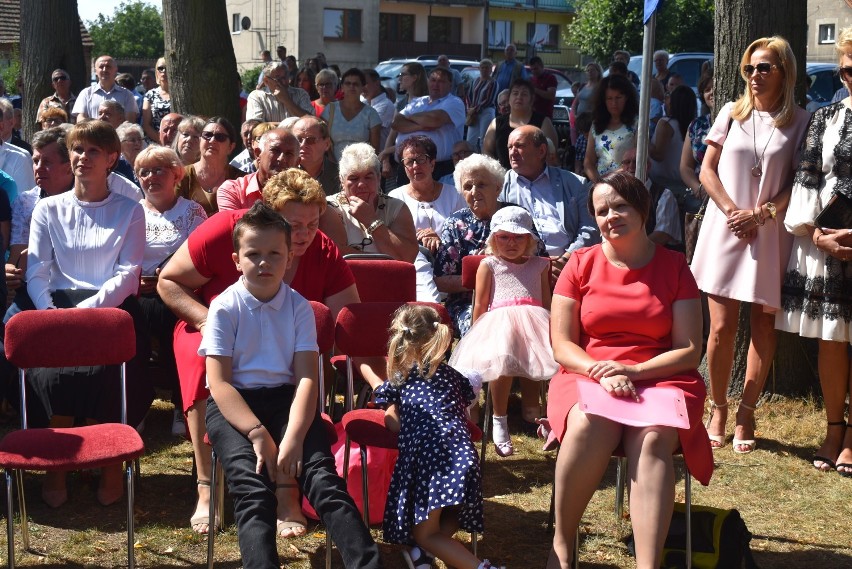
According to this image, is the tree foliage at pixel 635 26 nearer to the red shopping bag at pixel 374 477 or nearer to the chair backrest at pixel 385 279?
the chair backrest at pixel 385 279

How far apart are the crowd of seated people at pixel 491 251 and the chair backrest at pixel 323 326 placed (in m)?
0.32

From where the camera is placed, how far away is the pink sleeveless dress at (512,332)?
5668 millimetres

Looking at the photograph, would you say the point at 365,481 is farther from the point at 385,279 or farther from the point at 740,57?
the point at 740,57

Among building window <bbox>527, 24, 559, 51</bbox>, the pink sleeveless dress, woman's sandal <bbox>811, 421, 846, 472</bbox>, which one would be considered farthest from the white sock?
building window <bbox>527, 24, 559, 51</bbox>

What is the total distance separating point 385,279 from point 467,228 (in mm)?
1114

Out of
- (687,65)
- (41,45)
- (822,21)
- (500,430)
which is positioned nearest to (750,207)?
(500,430)

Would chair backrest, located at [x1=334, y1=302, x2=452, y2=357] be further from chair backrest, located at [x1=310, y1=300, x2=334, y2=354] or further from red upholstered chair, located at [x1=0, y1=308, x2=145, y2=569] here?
red upholstered chair, located at [x1=0, y1=308, x2=145, y2=569]

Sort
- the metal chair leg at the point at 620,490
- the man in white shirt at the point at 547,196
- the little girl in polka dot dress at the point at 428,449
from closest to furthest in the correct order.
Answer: the little girl in polka dot dress at the point at 428,449 → the metal chair leg at the point at 620,490 → the man in white shirt at the point at 547,196

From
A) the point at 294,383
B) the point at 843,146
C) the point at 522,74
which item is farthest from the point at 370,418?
the point at 522,74

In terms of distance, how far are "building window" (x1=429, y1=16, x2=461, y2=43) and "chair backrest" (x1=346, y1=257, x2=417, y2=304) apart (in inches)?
1963

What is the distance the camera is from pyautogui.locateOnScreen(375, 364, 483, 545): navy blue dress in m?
4.08

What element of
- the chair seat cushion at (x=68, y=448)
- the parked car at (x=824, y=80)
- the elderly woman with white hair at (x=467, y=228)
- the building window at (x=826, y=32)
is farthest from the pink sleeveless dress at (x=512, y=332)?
the building window at (x=826, y=32)

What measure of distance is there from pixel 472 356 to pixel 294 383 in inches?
64.1

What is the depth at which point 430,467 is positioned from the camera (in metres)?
4.13
